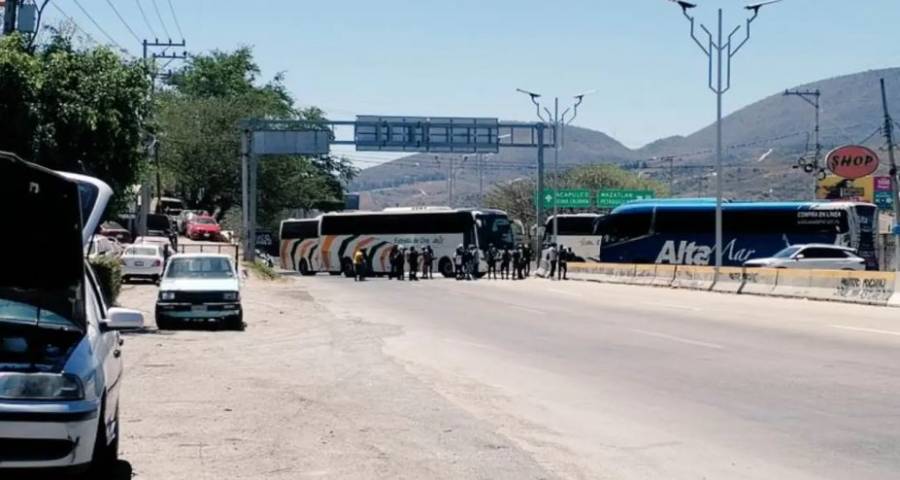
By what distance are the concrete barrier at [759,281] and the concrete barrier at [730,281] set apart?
322 mm

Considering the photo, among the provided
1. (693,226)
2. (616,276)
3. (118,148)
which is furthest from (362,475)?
(693,226)

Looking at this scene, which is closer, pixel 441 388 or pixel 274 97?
pixel 441 388

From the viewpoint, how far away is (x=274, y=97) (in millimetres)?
101875

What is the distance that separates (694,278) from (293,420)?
3447cm

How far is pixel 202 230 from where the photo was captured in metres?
72.3

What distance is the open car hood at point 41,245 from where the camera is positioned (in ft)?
25.1

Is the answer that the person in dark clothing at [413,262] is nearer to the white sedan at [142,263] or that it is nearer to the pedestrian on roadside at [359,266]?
the pedestrian on roadside at [359,266]

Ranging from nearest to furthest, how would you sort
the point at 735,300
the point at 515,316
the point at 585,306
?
the point at 515,316
the point at 585,306
the point at 735,300

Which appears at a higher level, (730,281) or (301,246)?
(301,246)

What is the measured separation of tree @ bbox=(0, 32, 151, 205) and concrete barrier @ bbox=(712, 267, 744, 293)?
73.7ft

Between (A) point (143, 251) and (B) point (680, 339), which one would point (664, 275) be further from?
(B) point (680, 339)

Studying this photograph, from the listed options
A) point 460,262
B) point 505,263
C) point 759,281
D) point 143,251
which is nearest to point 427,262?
point 460,262

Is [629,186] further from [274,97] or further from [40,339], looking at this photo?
[40,339]

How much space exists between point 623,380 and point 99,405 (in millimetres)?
9540
